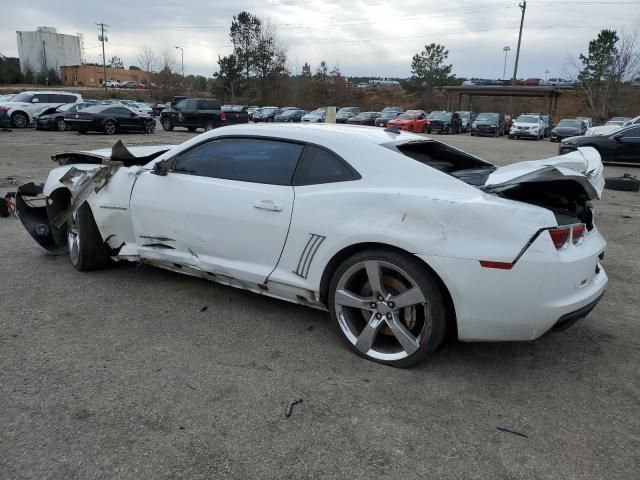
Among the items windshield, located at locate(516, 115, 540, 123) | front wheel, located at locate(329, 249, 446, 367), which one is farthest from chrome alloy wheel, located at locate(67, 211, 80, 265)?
windshield, located at locate(516, 115, 540, 123)

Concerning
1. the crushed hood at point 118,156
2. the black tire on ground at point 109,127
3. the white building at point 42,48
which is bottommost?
the black tire on ground at point 109,127

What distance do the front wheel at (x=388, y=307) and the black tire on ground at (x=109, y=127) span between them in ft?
73.8

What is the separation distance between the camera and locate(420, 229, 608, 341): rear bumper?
2852mm

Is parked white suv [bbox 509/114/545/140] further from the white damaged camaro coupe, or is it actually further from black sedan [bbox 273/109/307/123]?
the white damaged camaro coupe

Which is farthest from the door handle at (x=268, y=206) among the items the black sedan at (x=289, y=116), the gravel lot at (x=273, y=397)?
the black sedan at (x=289, y=116)

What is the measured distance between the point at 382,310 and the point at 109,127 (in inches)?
904

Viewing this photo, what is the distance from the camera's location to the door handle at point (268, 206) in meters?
3.57

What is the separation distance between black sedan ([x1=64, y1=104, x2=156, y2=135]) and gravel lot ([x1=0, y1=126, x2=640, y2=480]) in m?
20.5

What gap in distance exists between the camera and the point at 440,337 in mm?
3111

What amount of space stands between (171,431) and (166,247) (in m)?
1.93

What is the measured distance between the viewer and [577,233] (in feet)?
10.2

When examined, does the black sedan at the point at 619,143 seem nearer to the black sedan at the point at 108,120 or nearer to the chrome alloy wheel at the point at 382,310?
the chrome alloy wheel at the point at 382,310

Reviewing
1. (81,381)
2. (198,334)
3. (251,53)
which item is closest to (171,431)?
(81,381)

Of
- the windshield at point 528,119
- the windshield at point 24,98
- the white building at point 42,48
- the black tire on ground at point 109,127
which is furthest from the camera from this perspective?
the white building at point 42,48
